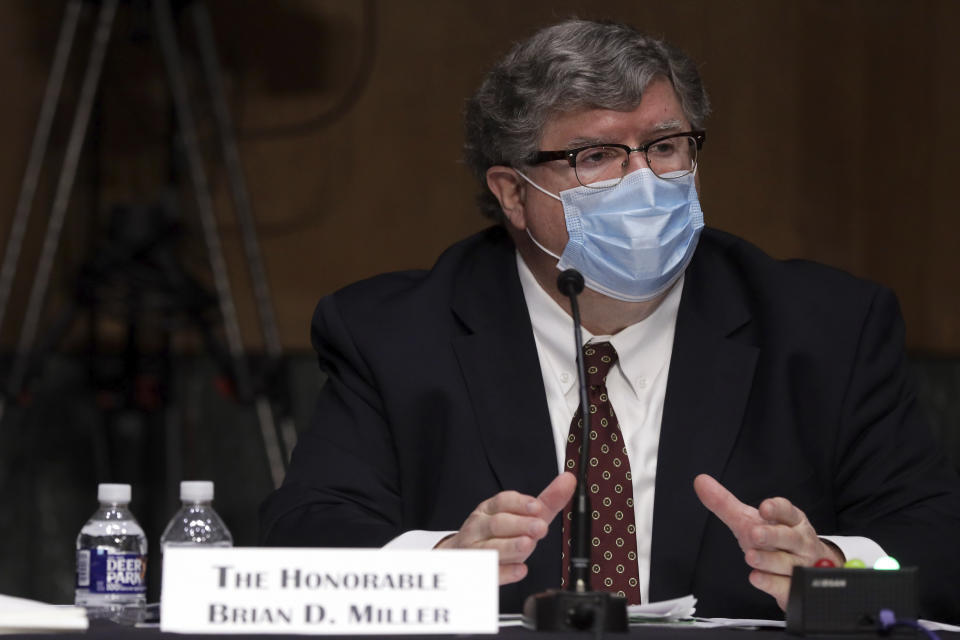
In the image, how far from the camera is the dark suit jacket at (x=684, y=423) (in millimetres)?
2016

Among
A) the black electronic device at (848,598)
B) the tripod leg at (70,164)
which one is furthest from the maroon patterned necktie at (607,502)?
the tripod leg at (70,164)

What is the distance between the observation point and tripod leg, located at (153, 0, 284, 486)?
3209 millimetres

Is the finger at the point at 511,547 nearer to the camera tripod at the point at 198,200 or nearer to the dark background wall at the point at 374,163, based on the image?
the camera tripod at the point at 198,200

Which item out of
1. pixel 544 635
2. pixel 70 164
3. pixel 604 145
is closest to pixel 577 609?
pixel 544 635

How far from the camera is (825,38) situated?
13.1ft

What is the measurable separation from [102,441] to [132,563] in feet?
6.76

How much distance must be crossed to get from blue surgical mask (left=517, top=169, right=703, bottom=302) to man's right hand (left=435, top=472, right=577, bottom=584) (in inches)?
23.1

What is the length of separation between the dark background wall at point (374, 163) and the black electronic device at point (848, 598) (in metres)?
2.47

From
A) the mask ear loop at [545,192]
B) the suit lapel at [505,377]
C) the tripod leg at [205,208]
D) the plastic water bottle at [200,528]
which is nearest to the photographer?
the suit lapel at [505,377]

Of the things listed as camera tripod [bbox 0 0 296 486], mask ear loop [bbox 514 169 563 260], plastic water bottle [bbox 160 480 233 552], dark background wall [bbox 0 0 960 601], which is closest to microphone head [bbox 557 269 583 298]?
mask ear loop [bbox 514 169 563 260]

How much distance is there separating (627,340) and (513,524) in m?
0.68

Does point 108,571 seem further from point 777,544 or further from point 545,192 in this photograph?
point 545,192

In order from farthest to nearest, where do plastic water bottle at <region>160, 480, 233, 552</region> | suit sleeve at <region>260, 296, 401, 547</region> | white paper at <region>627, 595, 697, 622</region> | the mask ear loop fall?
1. plastic water bottle at <region>160, 480, 233, 552</region>
2. the mask ear loop
3. suit sleeve at <region>260, 296, 401, 547</region>
4. white paper at <region>627, 595, 697, 622</region>

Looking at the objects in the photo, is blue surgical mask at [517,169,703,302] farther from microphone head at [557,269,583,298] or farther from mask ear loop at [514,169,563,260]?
microphone head at [557,269,583,298]
